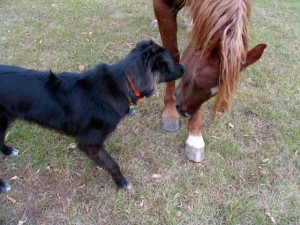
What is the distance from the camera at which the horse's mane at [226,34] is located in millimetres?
1575

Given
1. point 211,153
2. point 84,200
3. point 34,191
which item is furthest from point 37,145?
point 211,153

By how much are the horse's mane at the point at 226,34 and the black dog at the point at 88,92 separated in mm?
341

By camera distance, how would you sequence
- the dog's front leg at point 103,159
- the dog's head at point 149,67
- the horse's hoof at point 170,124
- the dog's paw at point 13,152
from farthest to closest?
the horse's hoof at point 170,124
the dog's paw at point 13,152
the dog's front leg at point 103,159
the dog's head at point 149,67

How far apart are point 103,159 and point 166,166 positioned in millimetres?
647

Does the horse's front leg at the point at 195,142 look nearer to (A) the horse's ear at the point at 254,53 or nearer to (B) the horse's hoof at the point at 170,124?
(B) the horse's hoof at the point at 170,124

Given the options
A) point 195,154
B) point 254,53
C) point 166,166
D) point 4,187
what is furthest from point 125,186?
point 254,53

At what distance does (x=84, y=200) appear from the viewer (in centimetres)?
230

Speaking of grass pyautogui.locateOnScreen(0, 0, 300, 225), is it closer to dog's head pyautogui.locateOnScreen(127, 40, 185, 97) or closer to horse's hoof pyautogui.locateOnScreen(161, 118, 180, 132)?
horse's hoof pyautogui.locateOnScreen(161, 118, 180, 132)

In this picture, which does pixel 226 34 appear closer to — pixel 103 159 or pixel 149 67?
pixel 149 67

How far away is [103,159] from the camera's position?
219 centimetres

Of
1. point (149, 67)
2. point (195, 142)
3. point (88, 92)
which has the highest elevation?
point (149, 67)

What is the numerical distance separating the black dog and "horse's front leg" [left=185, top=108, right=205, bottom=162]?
0.72 m

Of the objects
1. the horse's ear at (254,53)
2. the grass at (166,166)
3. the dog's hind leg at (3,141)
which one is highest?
the horse's ear at (254,53)

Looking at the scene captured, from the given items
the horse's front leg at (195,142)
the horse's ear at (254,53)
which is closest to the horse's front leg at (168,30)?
the horse's front leg at (195,142)
